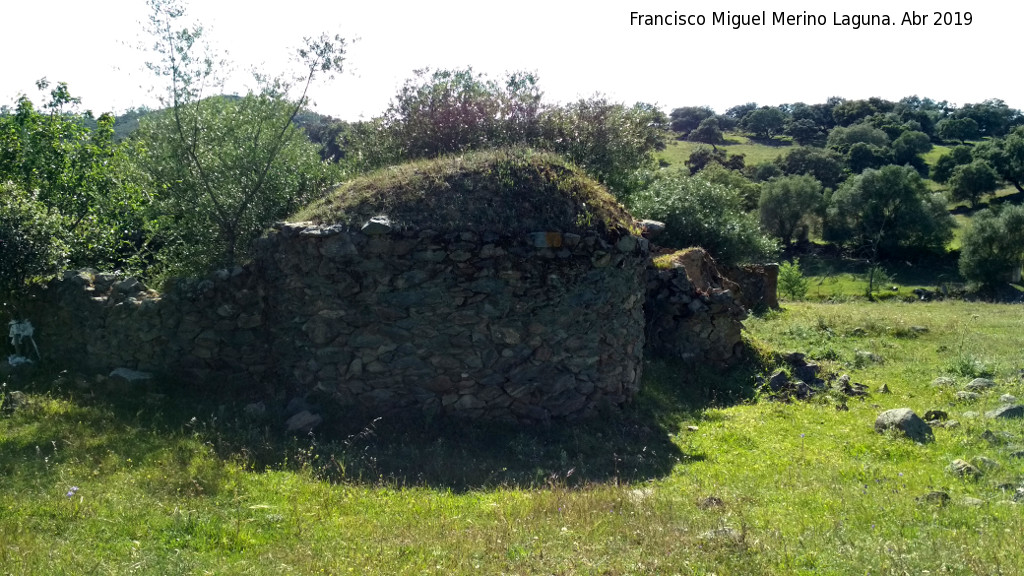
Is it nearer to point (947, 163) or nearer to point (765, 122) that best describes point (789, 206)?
point (947, 163)

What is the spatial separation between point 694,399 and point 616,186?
34.3 feet

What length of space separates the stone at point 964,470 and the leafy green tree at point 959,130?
100 m

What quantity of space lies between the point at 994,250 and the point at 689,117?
7825 cm

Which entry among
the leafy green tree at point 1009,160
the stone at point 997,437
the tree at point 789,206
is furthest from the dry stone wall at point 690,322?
the leafy green tree at point 1009,160

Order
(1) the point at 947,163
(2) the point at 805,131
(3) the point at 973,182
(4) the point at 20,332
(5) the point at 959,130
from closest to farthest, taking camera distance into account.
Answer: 1. (4) the point at 20,332
2. (3) the point at 973,182
3. (1) the point at 947,163
4. (5) the point at 959,130
5. (2) the point at 805,131

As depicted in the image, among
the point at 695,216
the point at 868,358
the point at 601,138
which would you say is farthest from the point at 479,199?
the point at 695,216

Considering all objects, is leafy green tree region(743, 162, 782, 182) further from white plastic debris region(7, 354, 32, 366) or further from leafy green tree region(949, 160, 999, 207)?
white plastic debris region(7, 354, 32, 366)

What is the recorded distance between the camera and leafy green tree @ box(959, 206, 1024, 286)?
41375mm

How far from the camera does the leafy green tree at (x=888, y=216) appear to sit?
161ft

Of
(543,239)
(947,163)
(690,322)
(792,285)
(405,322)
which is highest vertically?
(947,163)

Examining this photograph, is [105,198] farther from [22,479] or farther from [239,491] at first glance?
[239,491]

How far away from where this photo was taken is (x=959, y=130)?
8950 centimetres

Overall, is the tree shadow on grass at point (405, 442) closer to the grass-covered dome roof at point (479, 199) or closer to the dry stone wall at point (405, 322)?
the dry stone wall at point (405, 322)

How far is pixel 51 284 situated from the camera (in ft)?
35.7
